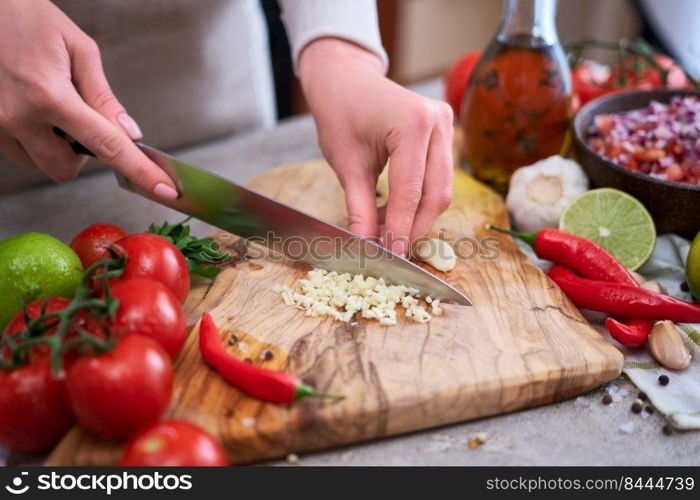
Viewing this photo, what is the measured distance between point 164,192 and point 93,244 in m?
0.18

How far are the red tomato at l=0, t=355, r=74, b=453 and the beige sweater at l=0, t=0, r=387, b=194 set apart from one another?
3.47 feet

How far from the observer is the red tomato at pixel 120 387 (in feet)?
3.06

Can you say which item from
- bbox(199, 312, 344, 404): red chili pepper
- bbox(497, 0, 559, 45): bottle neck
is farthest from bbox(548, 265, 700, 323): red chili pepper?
bbox(497, 0, 559, 45): bottle neck

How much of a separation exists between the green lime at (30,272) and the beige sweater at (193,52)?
776 millimetres

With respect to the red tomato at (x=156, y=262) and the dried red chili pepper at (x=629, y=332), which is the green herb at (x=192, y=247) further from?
the dried red chili pepper at (x=629, y=332)

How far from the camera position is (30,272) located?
1.18 metres

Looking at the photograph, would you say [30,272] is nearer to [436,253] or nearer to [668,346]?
[436,253]

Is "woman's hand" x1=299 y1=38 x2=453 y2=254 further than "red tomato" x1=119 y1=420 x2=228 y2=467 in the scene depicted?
Yes

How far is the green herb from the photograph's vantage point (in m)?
1.39

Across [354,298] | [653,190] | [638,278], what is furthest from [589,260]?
[354,298]

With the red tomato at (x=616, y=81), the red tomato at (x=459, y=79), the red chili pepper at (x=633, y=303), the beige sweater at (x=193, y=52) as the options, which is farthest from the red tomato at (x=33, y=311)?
the red tomato at (x=616, y=81)

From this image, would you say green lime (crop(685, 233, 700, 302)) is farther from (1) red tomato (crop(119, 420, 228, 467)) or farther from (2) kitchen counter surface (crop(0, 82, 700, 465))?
(1) red tomato (crop(119, 420, 228, 467))

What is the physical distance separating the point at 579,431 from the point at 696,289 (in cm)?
48
